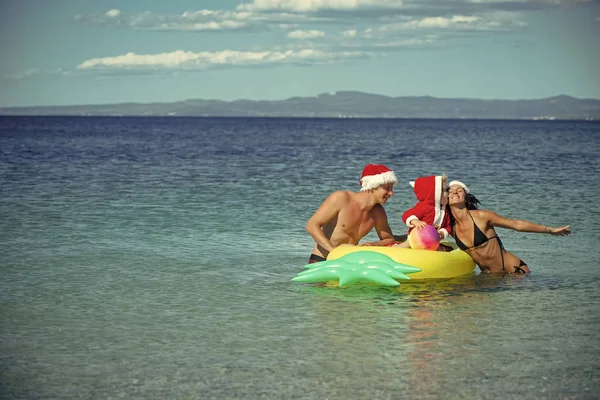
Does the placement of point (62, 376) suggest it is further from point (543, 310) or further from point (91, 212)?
point (91, 212)

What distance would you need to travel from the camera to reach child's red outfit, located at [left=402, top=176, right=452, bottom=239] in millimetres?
8812

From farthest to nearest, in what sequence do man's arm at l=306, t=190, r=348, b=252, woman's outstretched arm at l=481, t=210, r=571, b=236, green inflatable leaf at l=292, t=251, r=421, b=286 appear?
man's arm at l=306, t=190, r=348, b=252, woman's outstretched arm at l=481, t=210, r=571, b=236, green inflatable leaf at l=292, t=251, r=421, b=286

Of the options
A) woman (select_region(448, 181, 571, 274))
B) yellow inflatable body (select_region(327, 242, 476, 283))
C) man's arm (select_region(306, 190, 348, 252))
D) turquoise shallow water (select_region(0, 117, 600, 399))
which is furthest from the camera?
woman (select_region(448, 181, 571, 274))

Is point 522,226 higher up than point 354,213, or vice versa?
point 354,213

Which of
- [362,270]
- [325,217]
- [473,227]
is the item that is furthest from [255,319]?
[473,227]

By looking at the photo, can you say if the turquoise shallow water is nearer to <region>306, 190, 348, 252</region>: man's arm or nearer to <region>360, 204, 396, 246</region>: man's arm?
<region>306, 190, 348, 252</region>: man's arm

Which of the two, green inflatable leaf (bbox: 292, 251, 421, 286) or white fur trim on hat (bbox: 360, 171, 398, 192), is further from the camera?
white fur trim on hat (bbox: 360, 171, 398, 192)

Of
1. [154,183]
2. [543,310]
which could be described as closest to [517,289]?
[543,310]

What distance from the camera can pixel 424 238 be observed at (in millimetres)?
8734

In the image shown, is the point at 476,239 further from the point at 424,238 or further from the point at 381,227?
the point at 381,227

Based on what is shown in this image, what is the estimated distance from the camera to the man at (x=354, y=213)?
8.94 meters

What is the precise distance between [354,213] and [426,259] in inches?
35.1

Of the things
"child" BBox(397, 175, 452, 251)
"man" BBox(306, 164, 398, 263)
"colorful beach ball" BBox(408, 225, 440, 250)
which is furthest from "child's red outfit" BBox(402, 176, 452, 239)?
"man" BBox(306, 164, 398, 263)

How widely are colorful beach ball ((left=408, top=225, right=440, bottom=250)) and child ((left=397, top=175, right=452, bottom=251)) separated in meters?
0.05
